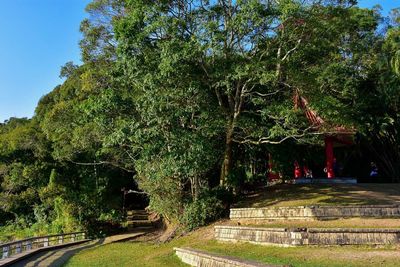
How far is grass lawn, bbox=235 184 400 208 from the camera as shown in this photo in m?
17.4

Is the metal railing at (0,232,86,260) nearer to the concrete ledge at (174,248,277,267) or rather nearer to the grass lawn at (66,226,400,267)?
the grass lawn at (66,226,400,267)

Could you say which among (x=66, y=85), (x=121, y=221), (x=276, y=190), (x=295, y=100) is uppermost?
(x=66, y=85)

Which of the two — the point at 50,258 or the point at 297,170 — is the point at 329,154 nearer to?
the point at 297,170

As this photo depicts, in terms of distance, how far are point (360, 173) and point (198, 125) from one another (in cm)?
1774

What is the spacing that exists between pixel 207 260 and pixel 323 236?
9.83ft

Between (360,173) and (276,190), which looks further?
(360,173)

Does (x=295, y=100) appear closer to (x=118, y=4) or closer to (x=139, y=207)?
(x=118, y=4)

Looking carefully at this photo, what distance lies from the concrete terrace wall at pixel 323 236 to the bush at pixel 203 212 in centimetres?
561

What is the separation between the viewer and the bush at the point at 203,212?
754 inches

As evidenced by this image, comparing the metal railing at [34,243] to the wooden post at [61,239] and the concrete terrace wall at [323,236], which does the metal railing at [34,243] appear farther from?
the concrete terrace wall at [323,236]

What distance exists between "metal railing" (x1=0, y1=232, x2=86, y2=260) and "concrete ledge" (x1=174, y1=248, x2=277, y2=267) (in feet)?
19.3

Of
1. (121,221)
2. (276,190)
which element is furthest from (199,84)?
(121,221)

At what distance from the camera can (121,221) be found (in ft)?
94.0

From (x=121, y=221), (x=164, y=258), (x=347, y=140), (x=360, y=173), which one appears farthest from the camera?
(x=360, y=173)
